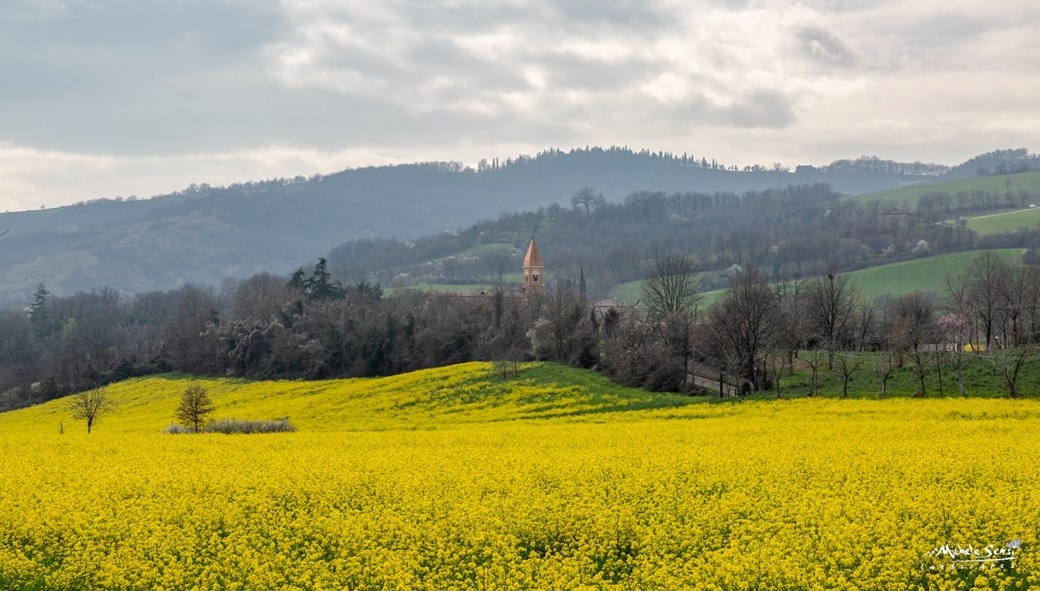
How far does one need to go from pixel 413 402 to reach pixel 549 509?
3608 cm

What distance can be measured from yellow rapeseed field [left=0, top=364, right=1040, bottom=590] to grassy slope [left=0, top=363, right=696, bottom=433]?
11169 millimetres

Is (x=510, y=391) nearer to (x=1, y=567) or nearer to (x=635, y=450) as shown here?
(x=635, y=450)

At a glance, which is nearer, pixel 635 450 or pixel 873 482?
pixel 873 482

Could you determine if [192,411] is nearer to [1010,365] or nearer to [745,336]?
[745,336]

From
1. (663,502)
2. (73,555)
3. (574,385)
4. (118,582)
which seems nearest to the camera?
(118,582)

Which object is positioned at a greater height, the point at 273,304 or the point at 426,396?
the point at 273,304

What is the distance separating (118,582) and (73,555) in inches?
120

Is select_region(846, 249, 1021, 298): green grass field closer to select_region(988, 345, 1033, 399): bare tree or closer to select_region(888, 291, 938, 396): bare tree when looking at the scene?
select_region(888, 291, 938, 396): bare tree

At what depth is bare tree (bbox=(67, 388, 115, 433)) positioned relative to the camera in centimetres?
5787

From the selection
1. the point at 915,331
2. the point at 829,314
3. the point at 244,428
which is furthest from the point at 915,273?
the point at 244,428

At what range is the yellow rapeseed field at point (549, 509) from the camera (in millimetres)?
17172

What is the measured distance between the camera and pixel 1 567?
61.1 feet

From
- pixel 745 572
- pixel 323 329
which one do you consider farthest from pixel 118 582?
pixel 323 329

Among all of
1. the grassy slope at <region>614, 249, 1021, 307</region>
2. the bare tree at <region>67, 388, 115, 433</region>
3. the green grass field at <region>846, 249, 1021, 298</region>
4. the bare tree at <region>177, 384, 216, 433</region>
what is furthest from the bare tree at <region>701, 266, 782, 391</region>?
the grassy slope at <region>614, 249, 1021, 307</region>
